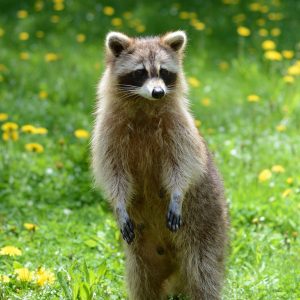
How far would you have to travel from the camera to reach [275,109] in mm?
7191

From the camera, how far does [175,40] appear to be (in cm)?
446

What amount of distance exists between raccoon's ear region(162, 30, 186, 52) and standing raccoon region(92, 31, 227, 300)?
110mm

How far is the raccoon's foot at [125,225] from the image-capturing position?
160 inches

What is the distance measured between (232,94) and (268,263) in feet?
11.1

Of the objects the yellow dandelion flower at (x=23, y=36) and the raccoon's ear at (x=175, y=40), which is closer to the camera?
the raccoon's ear at (x=175, y=40)

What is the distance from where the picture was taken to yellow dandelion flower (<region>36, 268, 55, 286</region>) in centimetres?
404

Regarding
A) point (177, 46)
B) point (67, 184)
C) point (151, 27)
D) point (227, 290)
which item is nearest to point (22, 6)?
point (151, 27)

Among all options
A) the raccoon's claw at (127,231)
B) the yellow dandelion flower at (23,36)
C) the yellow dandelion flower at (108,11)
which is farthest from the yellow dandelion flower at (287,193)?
the yellow dandelion flower at (108,11)

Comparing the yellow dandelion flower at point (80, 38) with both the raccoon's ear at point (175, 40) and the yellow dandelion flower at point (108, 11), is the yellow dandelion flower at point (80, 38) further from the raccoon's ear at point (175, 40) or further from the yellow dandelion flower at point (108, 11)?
the raccoon's ear at point (175, 40)

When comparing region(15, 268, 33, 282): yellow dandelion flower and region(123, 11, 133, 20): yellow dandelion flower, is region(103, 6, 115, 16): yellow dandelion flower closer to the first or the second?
region(123, 11, 133, 20): yellow dandelion flower

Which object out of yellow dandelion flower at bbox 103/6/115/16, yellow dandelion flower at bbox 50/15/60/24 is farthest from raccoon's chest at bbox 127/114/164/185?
yellow dandelion flower at bbox 103/6/115/16

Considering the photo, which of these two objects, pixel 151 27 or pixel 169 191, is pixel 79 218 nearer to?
pixel 169 191

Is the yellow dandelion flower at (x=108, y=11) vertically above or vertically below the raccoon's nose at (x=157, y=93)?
below

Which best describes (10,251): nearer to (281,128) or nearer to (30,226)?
(30,226)
